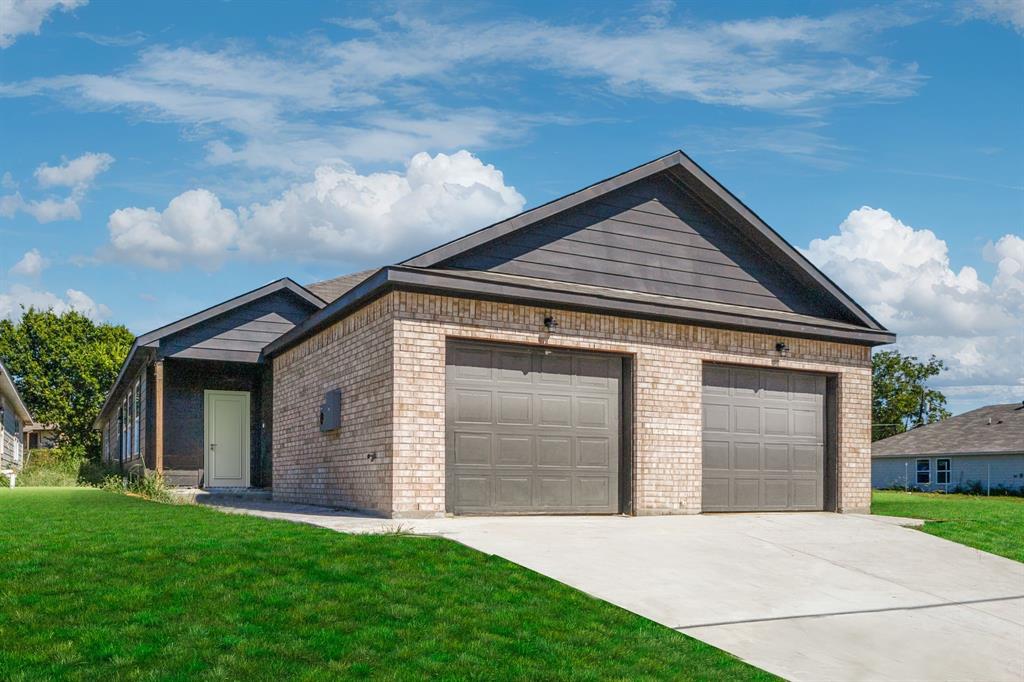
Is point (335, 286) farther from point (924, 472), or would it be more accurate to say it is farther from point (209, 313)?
point (924, 472)

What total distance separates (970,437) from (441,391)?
135 feet

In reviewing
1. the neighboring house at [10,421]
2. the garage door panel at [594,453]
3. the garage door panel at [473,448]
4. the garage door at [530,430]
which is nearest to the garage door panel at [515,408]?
the garage door at [530,430]

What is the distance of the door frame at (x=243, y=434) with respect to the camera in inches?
853

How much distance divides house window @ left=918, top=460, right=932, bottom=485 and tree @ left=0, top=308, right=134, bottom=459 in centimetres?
3970

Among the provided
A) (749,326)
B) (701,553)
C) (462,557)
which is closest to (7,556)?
(462,557)

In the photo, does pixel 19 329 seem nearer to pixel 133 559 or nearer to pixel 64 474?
pixel 64 474

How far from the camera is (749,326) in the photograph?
15.8 m

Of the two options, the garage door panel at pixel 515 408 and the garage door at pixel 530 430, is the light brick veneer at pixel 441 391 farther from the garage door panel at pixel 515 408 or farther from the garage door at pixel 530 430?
the garage door panel at pixel 515 408

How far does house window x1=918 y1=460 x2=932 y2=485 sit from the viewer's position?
4856cm

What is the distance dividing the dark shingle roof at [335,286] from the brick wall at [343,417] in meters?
4.11

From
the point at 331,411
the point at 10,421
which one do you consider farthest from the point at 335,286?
the point at 10,421

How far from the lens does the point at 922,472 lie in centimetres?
4916

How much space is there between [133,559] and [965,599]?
27.8 ft

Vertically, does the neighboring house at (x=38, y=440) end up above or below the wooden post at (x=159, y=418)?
below
